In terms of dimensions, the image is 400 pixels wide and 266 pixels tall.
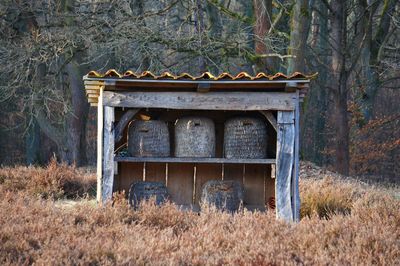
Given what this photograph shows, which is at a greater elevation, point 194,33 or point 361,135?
point 194,33

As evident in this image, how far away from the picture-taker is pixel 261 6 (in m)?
16.3

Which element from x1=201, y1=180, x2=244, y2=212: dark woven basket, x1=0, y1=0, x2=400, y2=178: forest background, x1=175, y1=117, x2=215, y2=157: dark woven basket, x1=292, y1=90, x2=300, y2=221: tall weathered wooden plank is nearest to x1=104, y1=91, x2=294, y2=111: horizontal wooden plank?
x1=292, y1=90, x2=300, y2=221: tall weathered wooden plank

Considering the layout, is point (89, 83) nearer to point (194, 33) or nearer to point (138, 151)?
point (138, 151)

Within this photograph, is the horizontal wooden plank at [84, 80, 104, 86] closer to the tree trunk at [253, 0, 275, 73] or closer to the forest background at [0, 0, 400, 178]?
the forest background at [0, 0, 400, 178]

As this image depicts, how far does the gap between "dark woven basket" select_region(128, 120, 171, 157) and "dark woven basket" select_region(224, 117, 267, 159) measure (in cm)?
95

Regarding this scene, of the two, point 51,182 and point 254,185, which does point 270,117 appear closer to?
point 254,185

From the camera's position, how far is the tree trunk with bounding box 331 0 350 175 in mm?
18641

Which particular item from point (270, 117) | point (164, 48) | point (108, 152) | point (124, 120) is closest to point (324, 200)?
point (270, 117)

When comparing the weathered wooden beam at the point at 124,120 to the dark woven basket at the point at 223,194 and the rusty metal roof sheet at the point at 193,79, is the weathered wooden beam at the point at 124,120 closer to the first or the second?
the rusty metal roof sheet at the point at 193,79

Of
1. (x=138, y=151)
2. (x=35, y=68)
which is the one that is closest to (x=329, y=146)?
(x=35, y=68)

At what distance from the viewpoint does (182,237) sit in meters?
6.61

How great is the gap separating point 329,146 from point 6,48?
1607 cm

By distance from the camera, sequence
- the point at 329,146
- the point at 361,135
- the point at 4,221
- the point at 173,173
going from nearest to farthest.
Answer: the point at 4,221, the point at 173,173, the point at 361,135, the point at 329,146

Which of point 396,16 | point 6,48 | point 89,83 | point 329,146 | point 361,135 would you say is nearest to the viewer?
point 89,83
